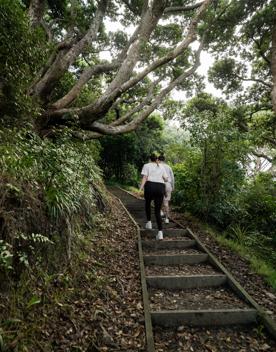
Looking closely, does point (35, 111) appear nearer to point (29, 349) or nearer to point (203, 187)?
point (29, 349)

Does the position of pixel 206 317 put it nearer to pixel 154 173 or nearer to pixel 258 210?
pixel 154 173

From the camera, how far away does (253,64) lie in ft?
50.3

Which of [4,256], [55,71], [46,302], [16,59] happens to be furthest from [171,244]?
[55,71]

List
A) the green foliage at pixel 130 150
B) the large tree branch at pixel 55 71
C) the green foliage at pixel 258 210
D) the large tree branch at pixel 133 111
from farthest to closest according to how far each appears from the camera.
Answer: the green foliage at pixel 130 150 → the large tree branch at pixel 133 111 → the green foliage at pixel 258 210 → the large tree branch at pixel 55 71

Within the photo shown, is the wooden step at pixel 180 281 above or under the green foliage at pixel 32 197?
under

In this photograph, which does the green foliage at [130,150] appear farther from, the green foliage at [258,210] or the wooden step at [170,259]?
the wooden step at [170,259]

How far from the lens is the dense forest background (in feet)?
10.9

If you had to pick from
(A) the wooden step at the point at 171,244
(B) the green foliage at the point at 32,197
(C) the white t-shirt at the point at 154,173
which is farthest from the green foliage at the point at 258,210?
(B) the green foliage at the point at 32,197

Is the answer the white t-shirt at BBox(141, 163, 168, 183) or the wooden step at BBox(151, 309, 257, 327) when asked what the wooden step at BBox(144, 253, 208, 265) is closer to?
the wooden step at BBox(151, 309, 257, 327)

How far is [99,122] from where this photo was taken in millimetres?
8734

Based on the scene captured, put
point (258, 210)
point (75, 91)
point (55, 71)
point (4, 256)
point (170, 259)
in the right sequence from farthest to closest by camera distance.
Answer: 1. point (258, 210)
2. point (75, 91)
3. point (55, 71)
4. point (170, 259)
5. point (4, 256)

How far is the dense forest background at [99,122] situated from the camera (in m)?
3.31

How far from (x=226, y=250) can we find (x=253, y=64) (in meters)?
14.1

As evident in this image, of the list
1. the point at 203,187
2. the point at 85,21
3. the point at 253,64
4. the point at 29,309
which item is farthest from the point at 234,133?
the point at 253,64
